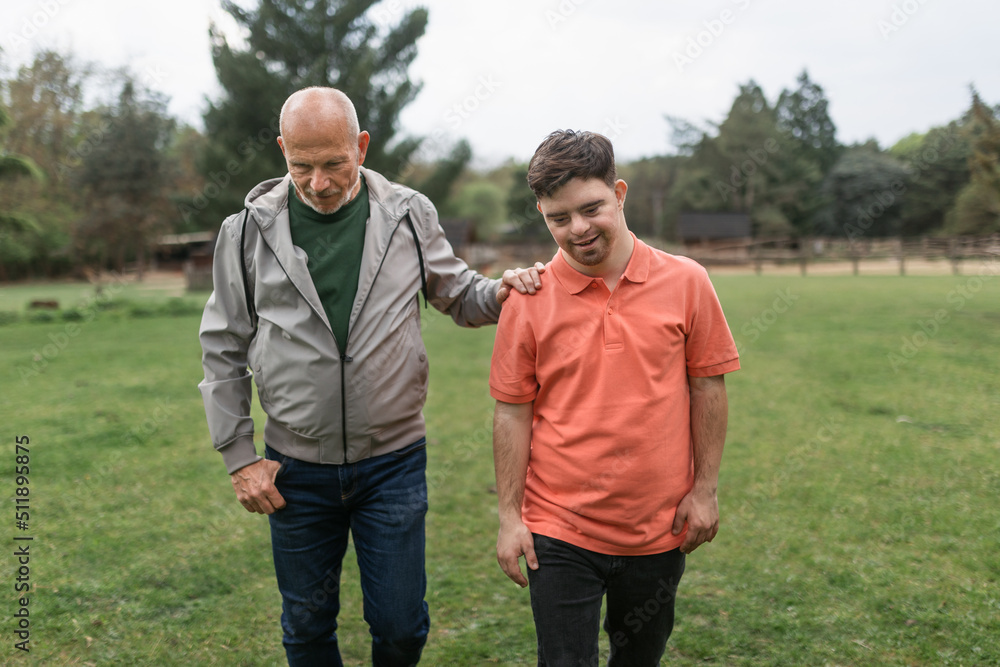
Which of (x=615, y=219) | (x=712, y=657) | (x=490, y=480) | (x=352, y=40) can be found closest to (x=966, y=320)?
(x=490, y=480)

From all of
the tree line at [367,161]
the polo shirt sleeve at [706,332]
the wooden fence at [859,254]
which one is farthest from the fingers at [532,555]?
the wooden fence at [859,254]

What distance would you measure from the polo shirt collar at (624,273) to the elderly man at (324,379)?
17cm

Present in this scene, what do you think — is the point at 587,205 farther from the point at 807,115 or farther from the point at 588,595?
the point at 807,115

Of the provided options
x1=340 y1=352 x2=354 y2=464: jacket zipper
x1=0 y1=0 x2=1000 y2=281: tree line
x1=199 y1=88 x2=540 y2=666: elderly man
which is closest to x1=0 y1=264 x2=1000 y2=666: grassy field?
x1=199 y1=88 x2=540 y2=666: elderly man

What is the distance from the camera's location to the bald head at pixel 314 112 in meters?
2.30

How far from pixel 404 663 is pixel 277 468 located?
2.57 feet

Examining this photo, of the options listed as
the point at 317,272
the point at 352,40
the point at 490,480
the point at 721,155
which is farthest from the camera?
the point at 721,155

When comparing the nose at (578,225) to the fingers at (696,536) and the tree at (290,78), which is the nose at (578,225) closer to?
the fingers at (696,536)

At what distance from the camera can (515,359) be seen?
218 centimetres

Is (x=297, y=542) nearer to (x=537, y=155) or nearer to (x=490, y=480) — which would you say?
(x=537, y=155)

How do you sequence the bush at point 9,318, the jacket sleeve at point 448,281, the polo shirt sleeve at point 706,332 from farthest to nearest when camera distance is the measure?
the bush at point 9,318
the jacket sleeve at point 448,281
the polo shirt sleeve at point 706,332

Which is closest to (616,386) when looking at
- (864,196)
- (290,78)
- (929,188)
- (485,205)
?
(290,78)

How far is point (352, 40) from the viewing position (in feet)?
80.5

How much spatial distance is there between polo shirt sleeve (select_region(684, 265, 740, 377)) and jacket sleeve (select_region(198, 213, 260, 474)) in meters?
1.41
